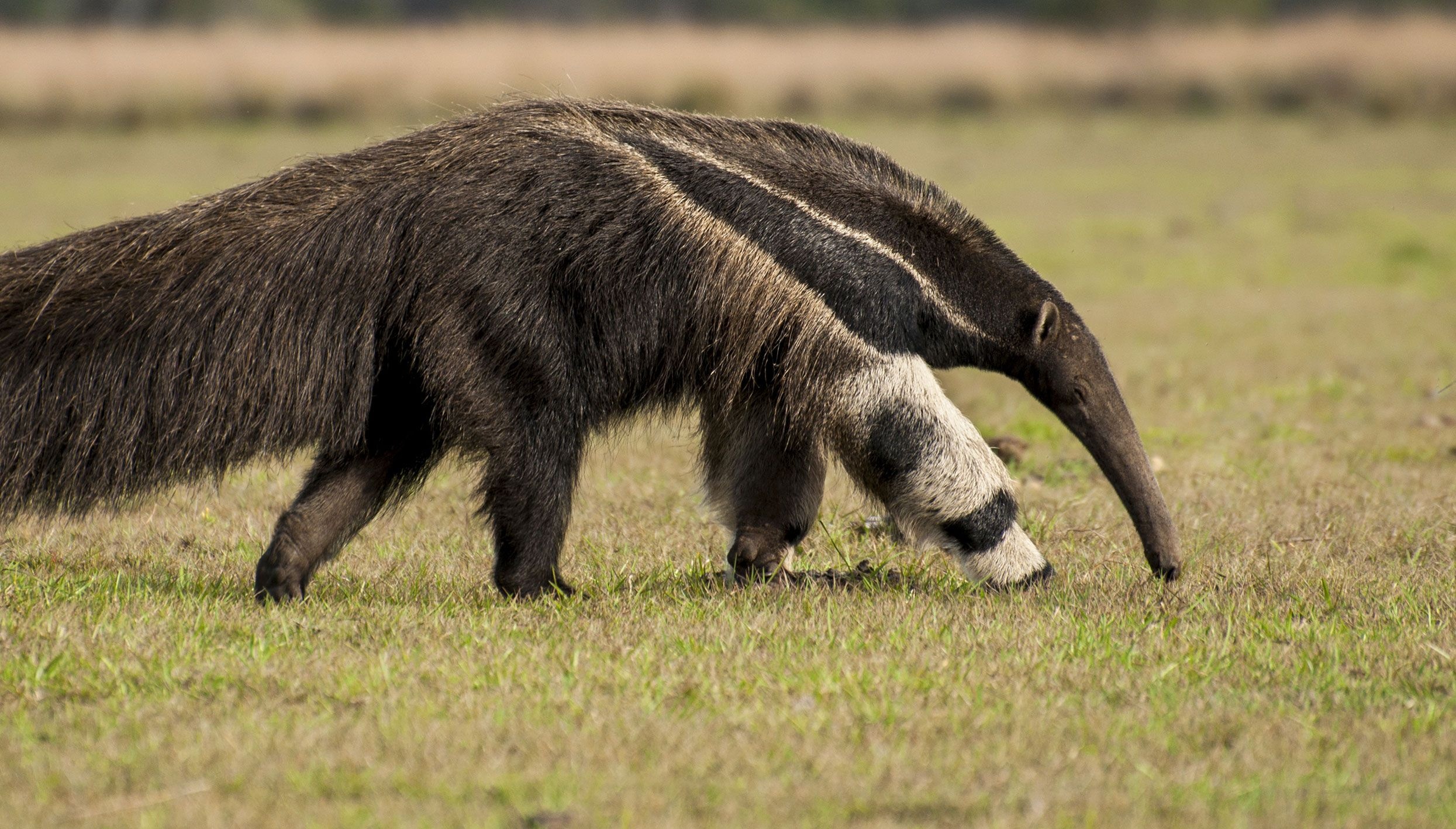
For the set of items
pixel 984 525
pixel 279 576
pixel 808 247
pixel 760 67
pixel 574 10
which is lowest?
pixel 574 10

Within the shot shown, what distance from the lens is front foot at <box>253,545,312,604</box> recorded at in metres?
5.10

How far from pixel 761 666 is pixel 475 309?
1385 millimetres

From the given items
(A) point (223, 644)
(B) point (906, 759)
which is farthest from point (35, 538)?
(B) point (906, 759)

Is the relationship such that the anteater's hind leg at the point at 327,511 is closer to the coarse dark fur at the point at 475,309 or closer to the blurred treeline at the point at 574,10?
the coarse dark fur at the point at 475,309

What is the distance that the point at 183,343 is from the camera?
4.83 m

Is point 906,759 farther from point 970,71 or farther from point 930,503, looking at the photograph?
point 970,71

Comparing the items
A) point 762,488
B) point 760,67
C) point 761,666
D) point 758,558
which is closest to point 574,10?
point 760,67

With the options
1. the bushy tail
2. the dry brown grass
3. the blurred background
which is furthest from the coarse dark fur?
the dry brown grass

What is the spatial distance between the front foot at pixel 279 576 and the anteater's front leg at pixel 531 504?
2.09 feet

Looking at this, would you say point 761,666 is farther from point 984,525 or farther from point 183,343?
point 183,343

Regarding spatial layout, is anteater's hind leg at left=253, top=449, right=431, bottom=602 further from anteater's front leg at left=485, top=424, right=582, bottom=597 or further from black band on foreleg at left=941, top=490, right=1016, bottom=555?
black band on foreleg at left=941, top=490, right=1016, bottom=555

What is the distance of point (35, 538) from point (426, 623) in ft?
6.71

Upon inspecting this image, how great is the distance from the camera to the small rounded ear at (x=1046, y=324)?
5121 millimetres

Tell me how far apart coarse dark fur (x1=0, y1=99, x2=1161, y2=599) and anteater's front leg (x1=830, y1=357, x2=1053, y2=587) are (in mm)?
38
